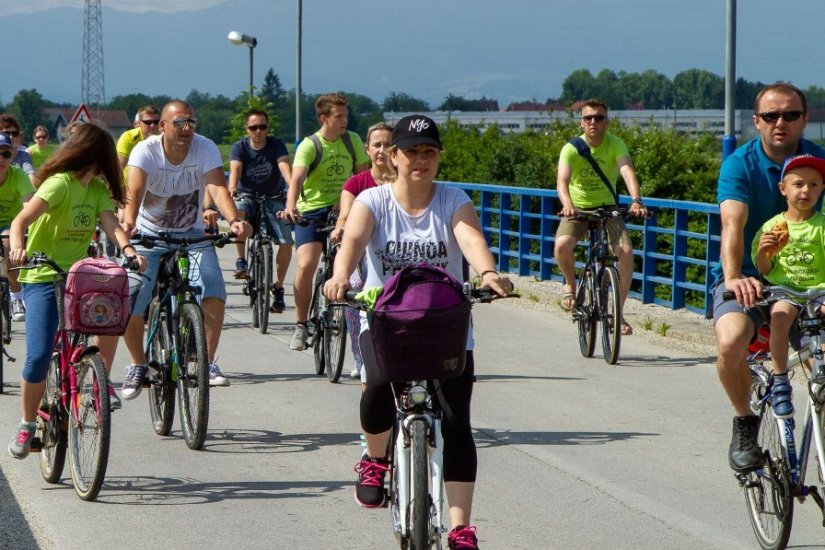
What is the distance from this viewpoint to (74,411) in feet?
22.9

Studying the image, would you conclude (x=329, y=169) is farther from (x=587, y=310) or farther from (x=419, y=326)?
(x=419, y=326)

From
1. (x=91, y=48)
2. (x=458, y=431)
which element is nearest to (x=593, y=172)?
(x=458, y=431)

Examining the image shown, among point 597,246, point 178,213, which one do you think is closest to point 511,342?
point 597,246

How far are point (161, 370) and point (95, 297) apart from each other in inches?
68.2

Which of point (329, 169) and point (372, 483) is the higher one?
point (329, 169)

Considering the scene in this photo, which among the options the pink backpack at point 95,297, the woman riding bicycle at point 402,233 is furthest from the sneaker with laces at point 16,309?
the woman riding bicycle at point 402,233

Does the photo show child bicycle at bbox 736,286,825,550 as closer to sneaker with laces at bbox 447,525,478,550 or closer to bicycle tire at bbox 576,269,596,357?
sneaker with laces at bbox 447,525,478,550

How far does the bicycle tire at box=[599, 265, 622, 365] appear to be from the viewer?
11.3 metres

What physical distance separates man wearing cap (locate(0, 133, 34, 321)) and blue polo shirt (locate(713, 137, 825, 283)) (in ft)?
15.7

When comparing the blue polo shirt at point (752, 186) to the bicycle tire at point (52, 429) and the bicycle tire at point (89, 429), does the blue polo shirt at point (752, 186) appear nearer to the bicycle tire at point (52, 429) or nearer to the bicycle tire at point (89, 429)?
the bicycle tire at point (89, 429)

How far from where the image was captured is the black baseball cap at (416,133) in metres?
5.51

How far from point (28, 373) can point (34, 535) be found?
1208 millimetres

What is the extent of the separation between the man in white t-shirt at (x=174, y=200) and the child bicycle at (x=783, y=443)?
12.0 feet

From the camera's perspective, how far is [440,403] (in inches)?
210
